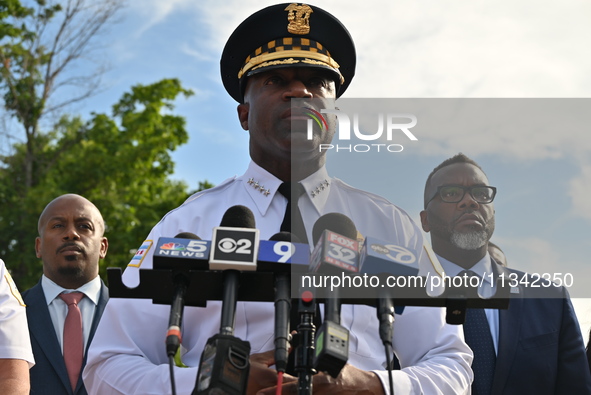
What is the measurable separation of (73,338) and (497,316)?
2.67 metres

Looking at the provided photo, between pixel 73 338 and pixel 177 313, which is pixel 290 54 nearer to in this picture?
pixel 177 313

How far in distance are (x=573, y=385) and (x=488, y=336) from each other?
507 mm

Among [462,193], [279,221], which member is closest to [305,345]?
[279,221]

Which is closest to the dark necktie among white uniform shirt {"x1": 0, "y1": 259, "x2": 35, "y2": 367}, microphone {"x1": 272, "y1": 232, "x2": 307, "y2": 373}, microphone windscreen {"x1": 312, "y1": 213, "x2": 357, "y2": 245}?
microphone windscreen {"x1": 312, "y1": 213, "x2": 357, "y2": 245}

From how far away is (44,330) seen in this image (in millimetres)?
5281

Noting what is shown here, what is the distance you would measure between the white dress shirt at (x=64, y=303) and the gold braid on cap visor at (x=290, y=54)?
2531 mm

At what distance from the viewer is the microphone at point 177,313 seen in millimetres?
2107

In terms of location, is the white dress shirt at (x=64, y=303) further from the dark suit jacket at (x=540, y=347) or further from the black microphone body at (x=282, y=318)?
the black microphone body at (x=282, y=318)

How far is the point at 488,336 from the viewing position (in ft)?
14.7

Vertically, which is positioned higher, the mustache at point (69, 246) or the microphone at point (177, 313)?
the mustache at point (69, 246)

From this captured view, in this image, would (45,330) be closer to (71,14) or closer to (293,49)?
(293,49)

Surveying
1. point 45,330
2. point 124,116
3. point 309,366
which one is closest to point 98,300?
point 45,330

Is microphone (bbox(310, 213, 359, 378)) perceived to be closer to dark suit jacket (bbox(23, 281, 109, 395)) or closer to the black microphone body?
the black microphone body

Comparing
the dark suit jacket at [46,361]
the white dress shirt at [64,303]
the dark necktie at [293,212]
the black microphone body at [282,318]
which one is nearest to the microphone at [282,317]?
the black microphone body at [282,318]
